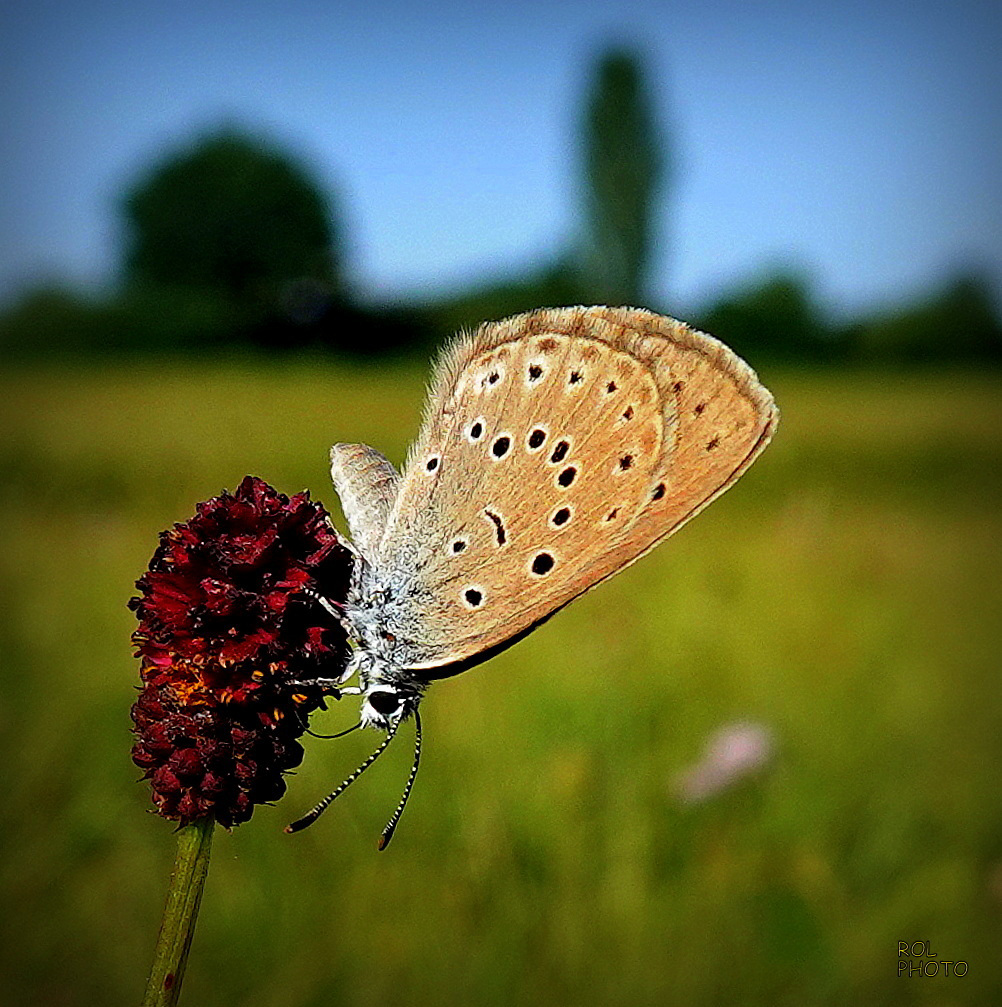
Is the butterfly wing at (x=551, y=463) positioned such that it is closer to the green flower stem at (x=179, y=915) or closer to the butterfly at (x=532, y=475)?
the butterfly at (x=532, y=475)

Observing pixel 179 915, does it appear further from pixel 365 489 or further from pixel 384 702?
pixel 365 489

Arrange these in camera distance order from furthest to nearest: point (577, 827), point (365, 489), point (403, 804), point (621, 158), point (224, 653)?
1. point (621, 158)
2. point (577, 827)
3. point (365, 489)
4. point (403, 804)
5. point (224, 653)

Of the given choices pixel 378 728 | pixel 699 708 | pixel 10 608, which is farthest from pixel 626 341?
pixel 10 608

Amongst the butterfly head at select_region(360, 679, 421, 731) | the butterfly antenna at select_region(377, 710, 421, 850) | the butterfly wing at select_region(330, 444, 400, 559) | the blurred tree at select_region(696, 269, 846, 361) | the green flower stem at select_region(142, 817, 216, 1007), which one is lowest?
the blurred tree at select_region(696, 269, 846, 361)

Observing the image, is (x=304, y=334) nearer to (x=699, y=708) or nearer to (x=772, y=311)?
(x=772, y=311)

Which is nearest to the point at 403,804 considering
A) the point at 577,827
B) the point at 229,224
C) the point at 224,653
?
the point at 224,653

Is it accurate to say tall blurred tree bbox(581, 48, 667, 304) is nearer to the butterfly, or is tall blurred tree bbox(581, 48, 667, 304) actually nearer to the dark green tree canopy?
the dark green tree canopy

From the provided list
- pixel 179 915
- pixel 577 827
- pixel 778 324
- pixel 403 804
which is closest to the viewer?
pixel 179 915

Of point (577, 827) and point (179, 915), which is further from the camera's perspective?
point (577, 827)

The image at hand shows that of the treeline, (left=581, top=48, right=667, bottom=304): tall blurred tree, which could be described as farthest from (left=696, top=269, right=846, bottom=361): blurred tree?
(left=581, top=48, right=667, bottom=304): tall blurred tree
